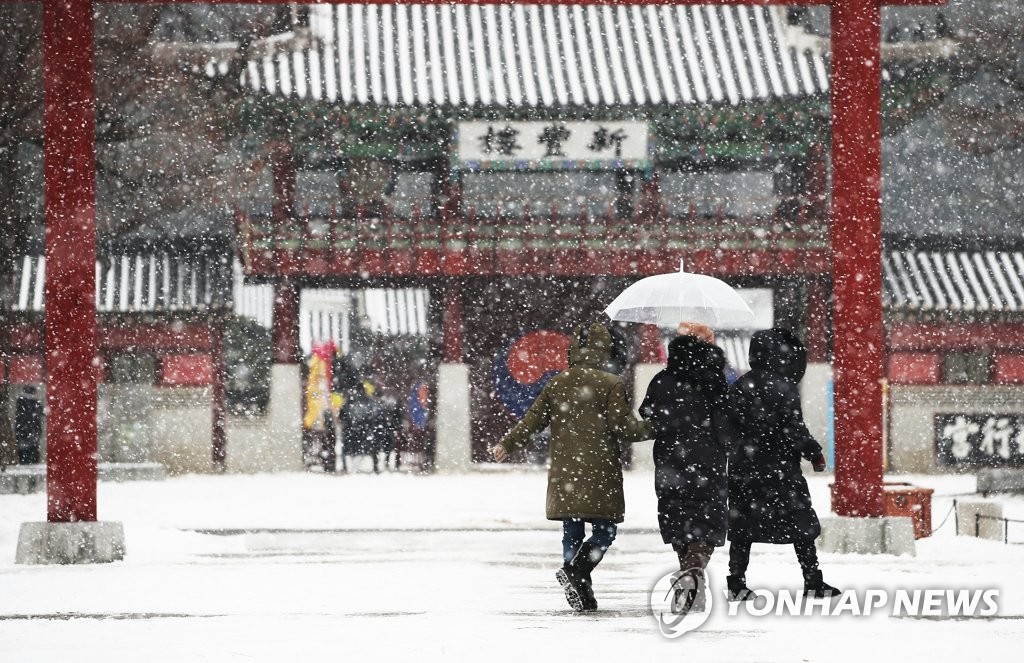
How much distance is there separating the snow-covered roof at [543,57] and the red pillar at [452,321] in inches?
120

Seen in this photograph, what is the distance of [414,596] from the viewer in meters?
9.16

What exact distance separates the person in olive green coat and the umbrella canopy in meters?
1.71

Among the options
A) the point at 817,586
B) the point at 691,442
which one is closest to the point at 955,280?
the point at 817,586

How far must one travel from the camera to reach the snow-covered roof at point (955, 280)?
26094 millimetres

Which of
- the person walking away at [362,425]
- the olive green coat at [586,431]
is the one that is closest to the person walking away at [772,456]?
the olive green coat at [586,431]

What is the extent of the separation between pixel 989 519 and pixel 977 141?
37.2 feet

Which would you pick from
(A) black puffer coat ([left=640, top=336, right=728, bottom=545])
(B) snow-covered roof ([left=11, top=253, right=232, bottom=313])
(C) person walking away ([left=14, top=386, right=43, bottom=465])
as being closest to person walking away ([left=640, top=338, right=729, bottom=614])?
(A) black puffer coat ([left=640, top=336, right=728, bottom=545])

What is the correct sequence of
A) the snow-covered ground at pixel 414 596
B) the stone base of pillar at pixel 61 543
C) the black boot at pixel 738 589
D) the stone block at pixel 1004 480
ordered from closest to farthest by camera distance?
the snow-covered ground at pixel 414 596
the black boot at pixel 738 589
the stone base of pillar at pixel 61 543
the stone block at pixel 1004 480

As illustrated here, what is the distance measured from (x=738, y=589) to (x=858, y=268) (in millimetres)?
3699

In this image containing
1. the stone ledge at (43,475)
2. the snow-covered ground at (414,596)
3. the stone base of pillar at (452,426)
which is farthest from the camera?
the stone base of pillar at (452,426)

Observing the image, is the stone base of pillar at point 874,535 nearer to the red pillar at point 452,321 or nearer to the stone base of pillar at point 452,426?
the stone base of pillar at point 452,426

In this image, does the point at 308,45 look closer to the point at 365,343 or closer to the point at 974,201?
the point at 365,343

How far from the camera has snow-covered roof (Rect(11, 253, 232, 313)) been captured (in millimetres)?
25688

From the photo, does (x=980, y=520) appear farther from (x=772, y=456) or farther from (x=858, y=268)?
(x=772, y=456)
